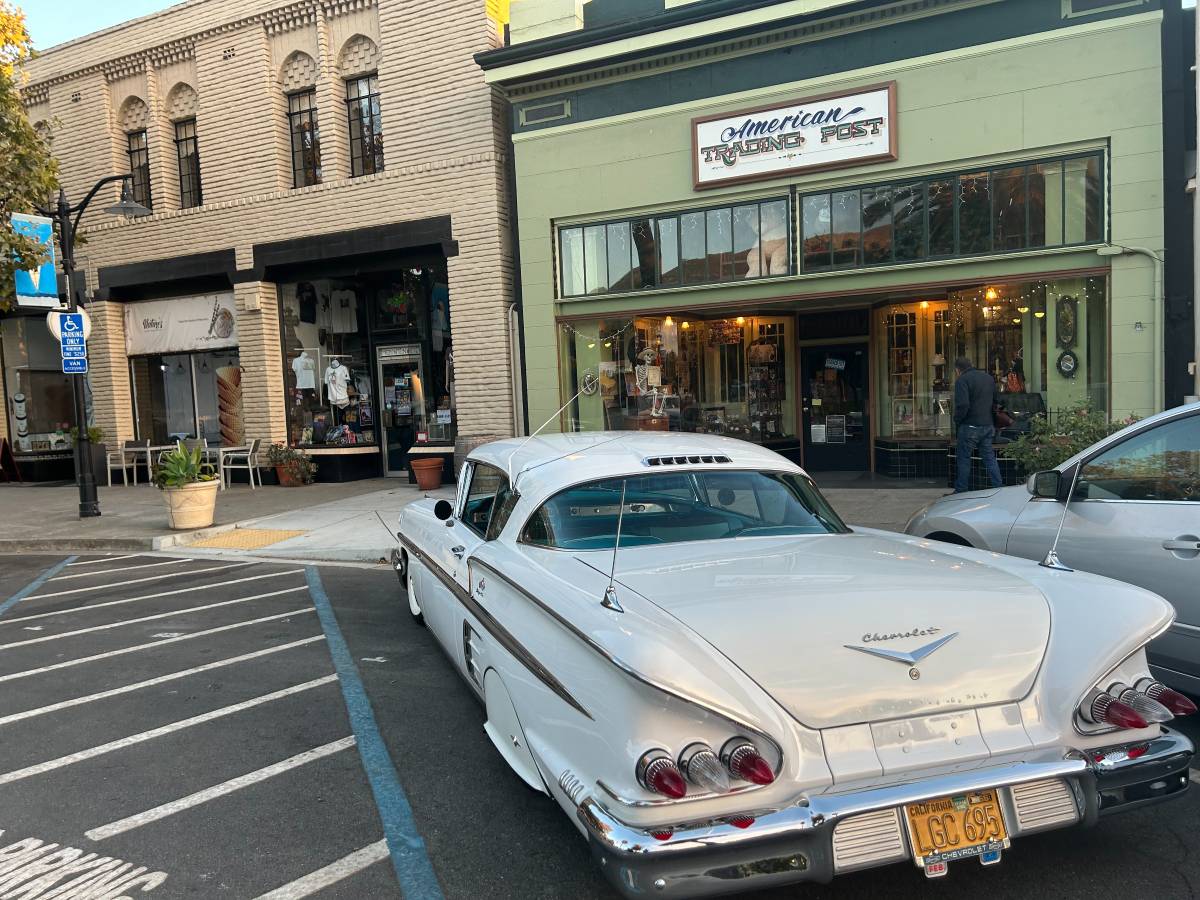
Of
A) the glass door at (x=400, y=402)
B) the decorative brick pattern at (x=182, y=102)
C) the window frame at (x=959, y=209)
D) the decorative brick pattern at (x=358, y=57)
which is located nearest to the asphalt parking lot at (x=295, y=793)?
the window frame at (x=959, y=209)

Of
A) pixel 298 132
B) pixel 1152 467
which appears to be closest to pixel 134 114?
pixel 298 132

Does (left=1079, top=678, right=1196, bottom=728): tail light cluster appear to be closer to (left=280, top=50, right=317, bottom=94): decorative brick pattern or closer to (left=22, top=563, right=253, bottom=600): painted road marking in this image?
(left=22, top=563, right=253, bottom=600): painted road marking

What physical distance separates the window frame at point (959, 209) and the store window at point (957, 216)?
0.04 ft

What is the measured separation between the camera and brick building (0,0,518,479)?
1426 cm

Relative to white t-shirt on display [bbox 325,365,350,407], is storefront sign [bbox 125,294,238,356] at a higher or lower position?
higher

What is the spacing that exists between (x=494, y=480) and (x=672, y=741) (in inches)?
101

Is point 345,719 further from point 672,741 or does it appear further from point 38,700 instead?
point 672,741

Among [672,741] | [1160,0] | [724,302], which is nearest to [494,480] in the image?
[672,741]

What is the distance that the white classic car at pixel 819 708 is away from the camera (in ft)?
7.75

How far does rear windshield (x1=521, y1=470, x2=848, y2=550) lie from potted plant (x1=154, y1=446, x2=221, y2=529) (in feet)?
31.1

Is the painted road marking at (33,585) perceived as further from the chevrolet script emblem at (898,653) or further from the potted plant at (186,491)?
the chevrolet script emblem at (898,653)

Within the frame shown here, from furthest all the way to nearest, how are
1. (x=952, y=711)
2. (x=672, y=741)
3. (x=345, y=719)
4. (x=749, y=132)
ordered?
(x=749, y=132) → (x=345, y=719) → (x=952, y=711) → (x=672, y=741)

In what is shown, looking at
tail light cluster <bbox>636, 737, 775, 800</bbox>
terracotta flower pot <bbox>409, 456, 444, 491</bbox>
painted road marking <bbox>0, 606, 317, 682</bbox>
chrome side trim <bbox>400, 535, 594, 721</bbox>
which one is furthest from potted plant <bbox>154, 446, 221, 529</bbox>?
tail light cluster <bbox>636, 737, 775, 800</bbox>

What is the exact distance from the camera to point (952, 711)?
2.60 meters
